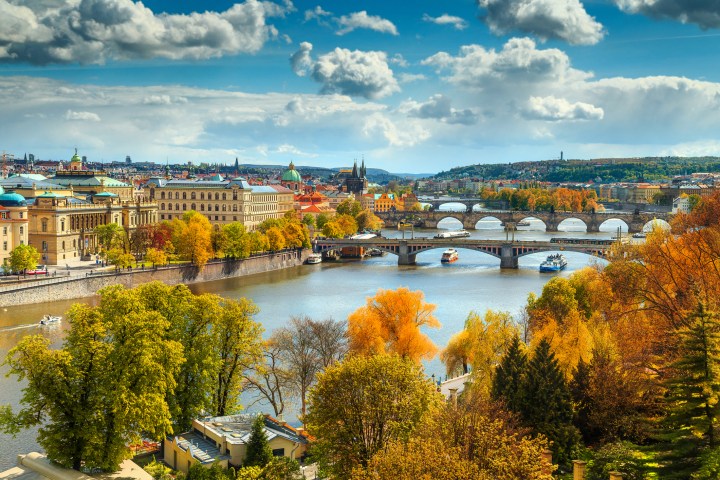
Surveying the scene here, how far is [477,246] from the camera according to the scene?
65562mm

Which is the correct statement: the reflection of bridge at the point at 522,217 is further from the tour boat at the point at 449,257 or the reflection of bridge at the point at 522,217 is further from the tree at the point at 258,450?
the tree at the point at 258,450

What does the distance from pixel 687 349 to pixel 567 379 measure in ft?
19.9

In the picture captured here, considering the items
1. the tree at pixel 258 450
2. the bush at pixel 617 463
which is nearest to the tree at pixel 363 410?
the tree at pixel 258 450

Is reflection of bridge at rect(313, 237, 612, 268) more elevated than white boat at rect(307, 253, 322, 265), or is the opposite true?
reflection of bridge at rect(313, 237, 612, 268)

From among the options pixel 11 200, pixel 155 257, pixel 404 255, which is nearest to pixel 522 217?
pixel 404 255

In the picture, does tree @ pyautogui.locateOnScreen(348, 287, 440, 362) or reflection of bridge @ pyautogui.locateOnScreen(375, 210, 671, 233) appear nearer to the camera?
tree @ pyautogui.locateOnScreen(348, 287, 440, 362)

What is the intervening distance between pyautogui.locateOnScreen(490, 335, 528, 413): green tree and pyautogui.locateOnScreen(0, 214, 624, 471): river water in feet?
34.9

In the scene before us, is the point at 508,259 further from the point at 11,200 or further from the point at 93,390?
the point at 93,390

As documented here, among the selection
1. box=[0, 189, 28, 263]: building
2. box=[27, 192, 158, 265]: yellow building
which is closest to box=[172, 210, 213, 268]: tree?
box=[27, 192, 158, 265]: yellow building

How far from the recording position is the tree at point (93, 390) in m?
16.7

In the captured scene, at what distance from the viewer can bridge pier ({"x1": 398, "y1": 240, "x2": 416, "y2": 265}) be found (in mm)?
66250

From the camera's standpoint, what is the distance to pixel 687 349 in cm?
1370

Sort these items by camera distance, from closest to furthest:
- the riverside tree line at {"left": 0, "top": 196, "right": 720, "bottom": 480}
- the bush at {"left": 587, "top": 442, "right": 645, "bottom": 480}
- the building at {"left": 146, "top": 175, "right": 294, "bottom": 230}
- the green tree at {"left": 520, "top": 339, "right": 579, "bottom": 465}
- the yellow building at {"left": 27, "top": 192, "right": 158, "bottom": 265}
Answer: the riverside tree line at {"left": 0, "top": 196, "right": 720, "bottom": 480} → the bush at {"left": 587, "top": 442, "right": 645, "bottom": 480} → the green tree at {"left": 520, "top": 339, "right": 579, "bottom": 465} → the yellow building at {"left": 27, "top": 192, "right": 158, "bottom": 265} → the building at {"left": 146, "top": 175, "right": 294, "bottom": 230}

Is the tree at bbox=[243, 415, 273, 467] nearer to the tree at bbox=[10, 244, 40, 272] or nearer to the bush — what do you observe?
the bush
